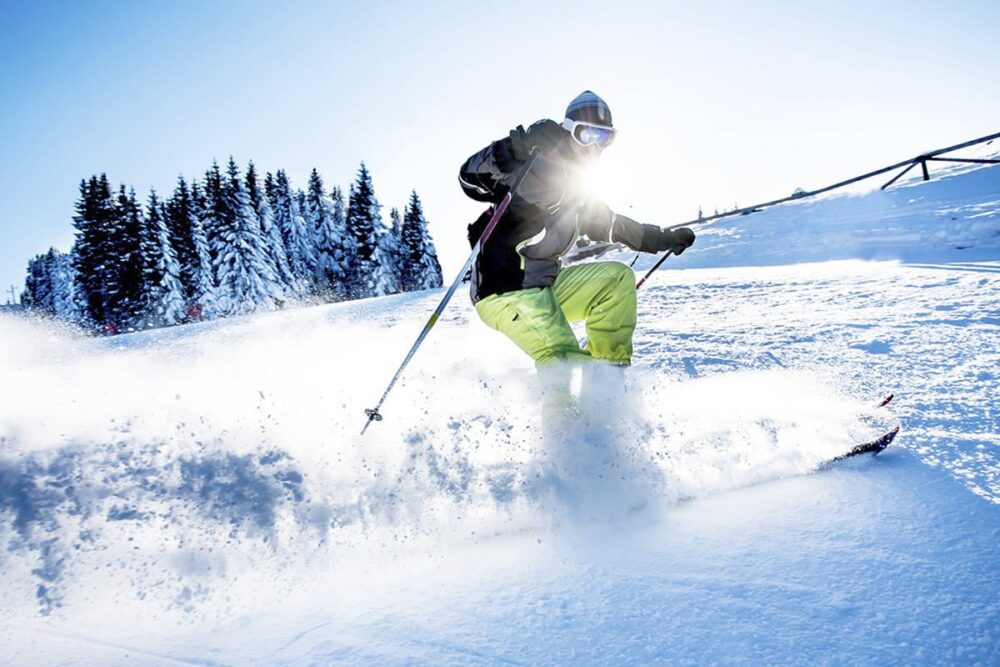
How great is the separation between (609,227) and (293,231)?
173 ft

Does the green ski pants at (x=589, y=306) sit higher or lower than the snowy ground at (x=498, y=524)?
higher

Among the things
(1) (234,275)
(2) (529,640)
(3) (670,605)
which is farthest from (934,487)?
(1) (234,275)

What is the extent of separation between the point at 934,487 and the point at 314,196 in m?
56.3

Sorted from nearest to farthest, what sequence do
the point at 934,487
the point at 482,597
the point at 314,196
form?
the point at 482,597 < the point at 934,487 < the point at 314,196

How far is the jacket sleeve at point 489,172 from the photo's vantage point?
338 centimetres

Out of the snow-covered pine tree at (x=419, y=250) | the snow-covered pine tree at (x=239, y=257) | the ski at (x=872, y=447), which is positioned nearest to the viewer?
the ski at (x=872, y=447)

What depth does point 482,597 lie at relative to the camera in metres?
1.67

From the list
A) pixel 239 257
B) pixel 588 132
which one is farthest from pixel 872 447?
pixel 239 257

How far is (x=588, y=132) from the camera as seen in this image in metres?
3.42

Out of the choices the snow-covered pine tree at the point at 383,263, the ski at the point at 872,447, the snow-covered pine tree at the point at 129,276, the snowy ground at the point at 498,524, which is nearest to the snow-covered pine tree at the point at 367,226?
the snow-covered pine tree at the point at 383,263

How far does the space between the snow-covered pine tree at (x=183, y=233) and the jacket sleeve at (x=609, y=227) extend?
134 ft

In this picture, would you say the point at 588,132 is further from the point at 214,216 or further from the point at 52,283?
the point at 52,283

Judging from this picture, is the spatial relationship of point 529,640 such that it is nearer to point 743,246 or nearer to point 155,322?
point 743,246

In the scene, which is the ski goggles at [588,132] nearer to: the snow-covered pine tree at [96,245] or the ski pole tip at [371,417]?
the ski pole tip at [371,417]
